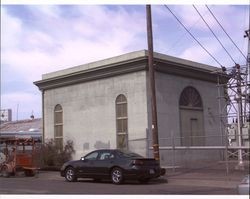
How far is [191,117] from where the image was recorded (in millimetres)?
29844

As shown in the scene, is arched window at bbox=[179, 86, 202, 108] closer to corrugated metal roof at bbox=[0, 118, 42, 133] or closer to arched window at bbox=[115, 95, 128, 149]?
arched window at bbox=[115, 95, 128, 149]

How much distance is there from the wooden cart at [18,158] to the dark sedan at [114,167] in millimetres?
4769

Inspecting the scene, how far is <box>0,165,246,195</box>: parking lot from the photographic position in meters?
15.9

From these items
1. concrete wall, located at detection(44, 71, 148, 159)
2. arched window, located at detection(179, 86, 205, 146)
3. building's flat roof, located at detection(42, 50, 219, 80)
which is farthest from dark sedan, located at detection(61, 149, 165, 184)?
arched window, located at detection(179, 86, 205, 146)

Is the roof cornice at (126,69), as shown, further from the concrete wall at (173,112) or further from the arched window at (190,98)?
the arched window at (190,98)

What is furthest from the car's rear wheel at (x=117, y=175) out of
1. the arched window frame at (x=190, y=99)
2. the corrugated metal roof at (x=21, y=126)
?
the corrugated metal roof at (x=21, y=126)

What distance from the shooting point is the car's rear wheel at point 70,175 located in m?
20.7

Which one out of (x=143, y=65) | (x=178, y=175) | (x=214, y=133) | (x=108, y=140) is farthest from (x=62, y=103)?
(x=178, y=175)

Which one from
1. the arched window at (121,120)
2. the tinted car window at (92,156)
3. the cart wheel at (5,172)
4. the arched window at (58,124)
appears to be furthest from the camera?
the arched window at (58,124)

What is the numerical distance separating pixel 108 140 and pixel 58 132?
4934 mm

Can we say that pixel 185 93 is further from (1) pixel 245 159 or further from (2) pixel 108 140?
(1) pixel 245 159

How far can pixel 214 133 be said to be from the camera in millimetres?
31484

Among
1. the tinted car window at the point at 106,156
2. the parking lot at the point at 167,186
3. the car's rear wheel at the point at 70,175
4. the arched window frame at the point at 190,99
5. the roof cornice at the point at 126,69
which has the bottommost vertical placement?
the parking lot at the point at 167,186

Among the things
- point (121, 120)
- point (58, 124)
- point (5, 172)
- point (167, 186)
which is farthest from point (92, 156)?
point (58, 124)
